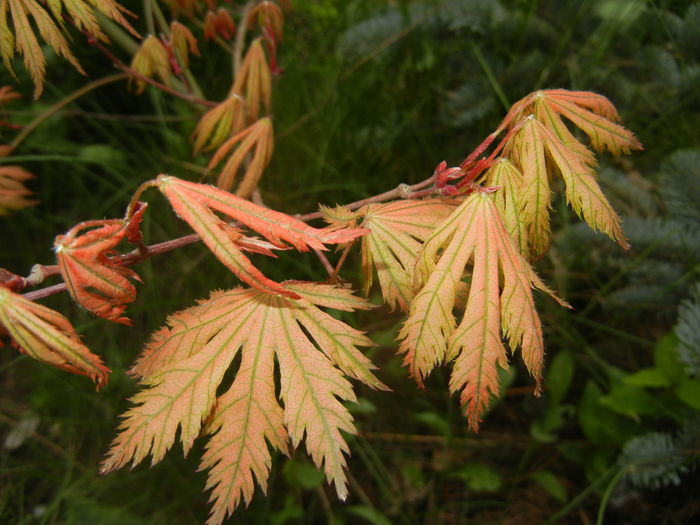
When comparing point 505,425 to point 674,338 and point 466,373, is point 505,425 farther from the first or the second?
point 466,373

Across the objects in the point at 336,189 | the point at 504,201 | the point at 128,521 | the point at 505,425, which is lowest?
the point at 505,425

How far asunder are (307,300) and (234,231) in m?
0.16

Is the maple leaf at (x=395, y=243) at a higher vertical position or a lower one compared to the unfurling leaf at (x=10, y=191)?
higher

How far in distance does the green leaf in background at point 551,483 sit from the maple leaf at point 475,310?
849mm

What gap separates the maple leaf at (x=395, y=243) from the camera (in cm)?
78

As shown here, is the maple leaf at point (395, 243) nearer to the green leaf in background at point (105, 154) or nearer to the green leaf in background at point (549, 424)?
the green leaf in background at point (549, 424)

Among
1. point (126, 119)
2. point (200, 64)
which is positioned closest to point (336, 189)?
point (200, 64)

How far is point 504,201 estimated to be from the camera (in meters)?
0.73

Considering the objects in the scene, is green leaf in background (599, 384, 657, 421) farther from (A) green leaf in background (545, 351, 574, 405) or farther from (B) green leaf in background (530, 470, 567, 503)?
(B) green leaf in background (530, 470, 567, 503)

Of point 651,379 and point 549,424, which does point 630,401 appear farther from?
point 549,424

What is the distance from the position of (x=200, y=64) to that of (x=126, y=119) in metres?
0.35

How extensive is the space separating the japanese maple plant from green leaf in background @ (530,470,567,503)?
0.79m

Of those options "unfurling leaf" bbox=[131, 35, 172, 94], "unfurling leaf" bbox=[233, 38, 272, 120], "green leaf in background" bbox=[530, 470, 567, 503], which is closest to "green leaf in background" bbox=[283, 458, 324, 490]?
"green leaf in background" bbox=[530, 470, 567, 503]

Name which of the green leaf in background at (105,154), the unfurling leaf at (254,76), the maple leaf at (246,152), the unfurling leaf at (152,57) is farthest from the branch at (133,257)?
the green leaf in background at (105,154)
